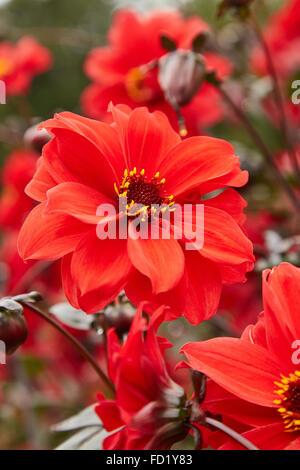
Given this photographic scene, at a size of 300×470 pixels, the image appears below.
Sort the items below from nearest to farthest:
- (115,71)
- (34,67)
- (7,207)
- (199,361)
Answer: (199,361)
(115,71)
(7,207)
(34,67)

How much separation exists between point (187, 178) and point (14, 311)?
0.14 m

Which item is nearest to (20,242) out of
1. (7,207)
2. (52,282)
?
(52,282)

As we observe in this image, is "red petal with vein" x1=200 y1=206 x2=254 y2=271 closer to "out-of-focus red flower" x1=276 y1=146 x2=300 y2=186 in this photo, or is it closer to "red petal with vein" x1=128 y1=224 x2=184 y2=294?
"red petal with vein" x1=128 y1=224 x2=184 y2=294

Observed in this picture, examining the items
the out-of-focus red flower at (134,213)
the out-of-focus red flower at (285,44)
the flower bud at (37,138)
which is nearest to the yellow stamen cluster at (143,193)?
the out-of-focus red flower at (134,213)

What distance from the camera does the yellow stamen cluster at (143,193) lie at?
14.7 inches

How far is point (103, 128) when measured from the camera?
368 mm

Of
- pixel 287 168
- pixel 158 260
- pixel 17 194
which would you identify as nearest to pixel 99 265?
pixel 158 260

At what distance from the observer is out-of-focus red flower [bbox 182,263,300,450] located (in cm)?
29

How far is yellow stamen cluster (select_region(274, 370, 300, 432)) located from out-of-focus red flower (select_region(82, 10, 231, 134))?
1.44 feet

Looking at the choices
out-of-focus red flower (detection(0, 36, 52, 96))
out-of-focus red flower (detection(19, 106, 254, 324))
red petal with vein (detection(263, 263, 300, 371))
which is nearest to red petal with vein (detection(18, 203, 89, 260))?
out-of-focus red flower (detection(19, 106, 254, 324))

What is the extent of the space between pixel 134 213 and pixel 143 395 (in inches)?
4.8

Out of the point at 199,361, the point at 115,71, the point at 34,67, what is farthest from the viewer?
the point at 34,67

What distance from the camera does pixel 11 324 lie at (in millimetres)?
341
